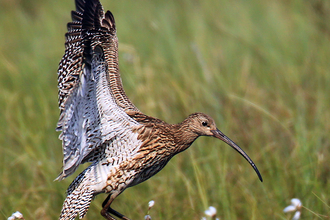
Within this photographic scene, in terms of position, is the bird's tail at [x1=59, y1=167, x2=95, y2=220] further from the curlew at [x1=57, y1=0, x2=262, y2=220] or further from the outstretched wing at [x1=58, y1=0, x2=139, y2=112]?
the outstretched wing at [x1=58, y1=0, x2=139, y2=112]

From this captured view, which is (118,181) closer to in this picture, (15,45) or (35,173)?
(35,173)

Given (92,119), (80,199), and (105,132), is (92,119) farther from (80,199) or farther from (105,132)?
(80,199)

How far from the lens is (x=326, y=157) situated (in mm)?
6629

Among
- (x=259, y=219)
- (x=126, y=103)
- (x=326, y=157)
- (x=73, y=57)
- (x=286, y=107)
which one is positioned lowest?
(x=259, y=219)

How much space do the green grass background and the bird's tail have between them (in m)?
0.56

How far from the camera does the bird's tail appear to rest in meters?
5.71

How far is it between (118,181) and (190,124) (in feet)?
3.94

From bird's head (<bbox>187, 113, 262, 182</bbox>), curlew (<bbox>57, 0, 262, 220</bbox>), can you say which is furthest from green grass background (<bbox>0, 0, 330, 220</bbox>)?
curlew (<bbox>57, 0, 262, 220</bbox>)

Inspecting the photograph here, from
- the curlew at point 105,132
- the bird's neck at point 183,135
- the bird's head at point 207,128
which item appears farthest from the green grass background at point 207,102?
the curlew at point 105,132

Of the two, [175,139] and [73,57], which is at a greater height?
[73,57]

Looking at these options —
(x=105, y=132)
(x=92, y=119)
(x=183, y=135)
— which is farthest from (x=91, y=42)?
(x=183, y=135)

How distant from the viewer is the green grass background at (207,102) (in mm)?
6234

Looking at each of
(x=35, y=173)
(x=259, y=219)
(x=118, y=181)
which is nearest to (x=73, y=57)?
(x=118, y=181)

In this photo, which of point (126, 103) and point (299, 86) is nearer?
point (126, 103)
